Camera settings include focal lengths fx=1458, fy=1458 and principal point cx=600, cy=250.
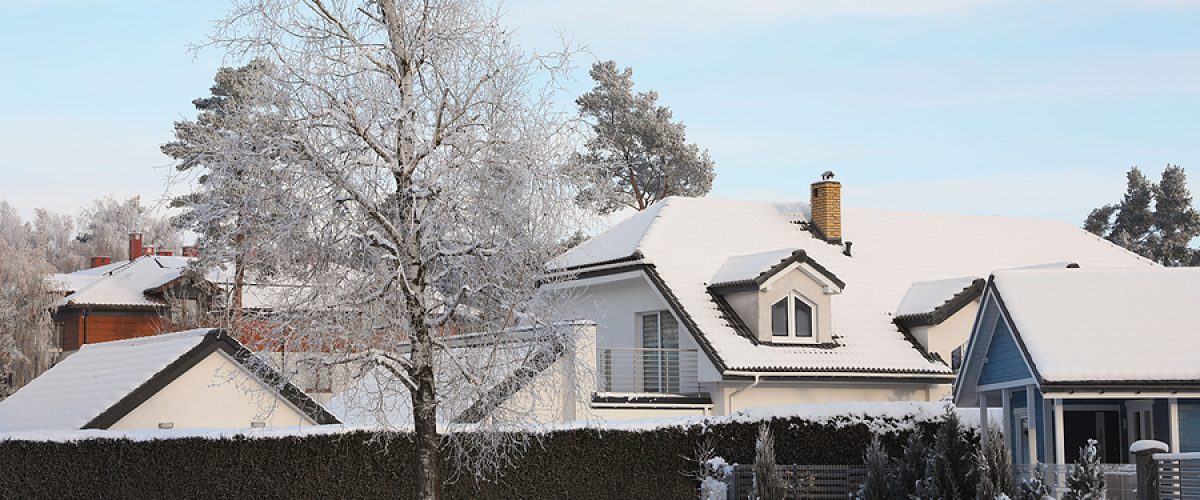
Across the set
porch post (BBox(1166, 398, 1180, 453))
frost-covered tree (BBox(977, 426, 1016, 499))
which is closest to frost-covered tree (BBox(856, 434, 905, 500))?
frost-covered tree (BBox(977, 426, 1016, 499))

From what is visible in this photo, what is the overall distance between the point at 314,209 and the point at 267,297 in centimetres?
152

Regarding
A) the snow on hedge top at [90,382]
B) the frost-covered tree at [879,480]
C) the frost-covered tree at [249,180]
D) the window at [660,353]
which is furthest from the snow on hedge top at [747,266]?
the frost-covered tree at [249,180]

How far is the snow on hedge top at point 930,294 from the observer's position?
33.0 m

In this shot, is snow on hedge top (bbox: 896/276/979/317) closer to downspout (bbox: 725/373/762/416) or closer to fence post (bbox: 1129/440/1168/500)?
downspout (bbox: 725/373/762/416)

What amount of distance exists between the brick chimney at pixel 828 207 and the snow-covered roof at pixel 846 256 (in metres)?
0.39

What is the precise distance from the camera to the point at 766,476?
22047 mm

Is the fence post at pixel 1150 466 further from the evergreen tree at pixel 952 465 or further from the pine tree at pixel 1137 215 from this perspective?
the pine tree at pixel 1137 215

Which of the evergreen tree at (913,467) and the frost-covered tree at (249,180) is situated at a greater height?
the frost-covered tree at (249,180)

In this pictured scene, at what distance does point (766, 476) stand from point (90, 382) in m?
12.8

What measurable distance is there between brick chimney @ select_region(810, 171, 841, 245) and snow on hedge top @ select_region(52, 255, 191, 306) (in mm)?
30552

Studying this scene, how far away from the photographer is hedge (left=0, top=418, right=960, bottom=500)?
2158 centimetres

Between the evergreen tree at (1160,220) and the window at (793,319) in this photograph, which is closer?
the window at (793,319)

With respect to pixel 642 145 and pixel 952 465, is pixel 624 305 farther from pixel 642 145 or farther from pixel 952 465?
pixel 642 145

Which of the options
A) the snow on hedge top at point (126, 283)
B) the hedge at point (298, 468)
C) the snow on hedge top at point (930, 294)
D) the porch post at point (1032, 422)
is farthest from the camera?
the snow on hedge top at point (126, 283)
